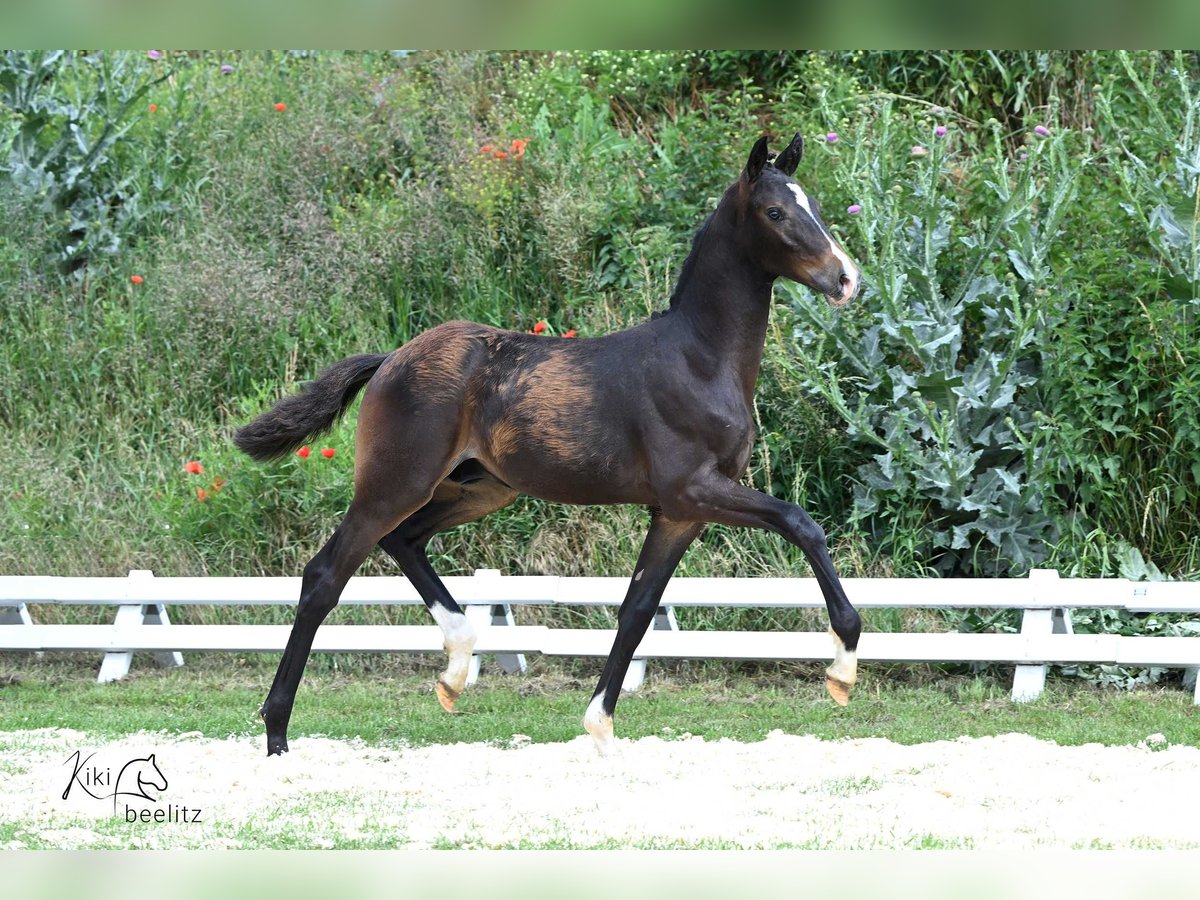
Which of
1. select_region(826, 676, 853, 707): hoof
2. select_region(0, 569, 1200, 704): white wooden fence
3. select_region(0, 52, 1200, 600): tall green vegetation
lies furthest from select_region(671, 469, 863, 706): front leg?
select_region(0, 52, 1200, 600): tall green vegetation

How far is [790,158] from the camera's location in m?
5.05

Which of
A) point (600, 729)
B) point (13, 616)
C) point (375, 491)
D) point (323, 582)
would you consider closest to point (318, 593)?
point (323, 582)

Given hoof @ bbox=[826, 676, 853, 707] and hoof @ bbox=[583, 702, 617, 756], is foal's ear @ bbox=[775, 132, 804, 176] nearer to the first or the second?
hoof @ bbox=[826, 676, 853, 707]

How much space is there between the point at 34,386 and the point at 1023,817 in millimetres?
7710

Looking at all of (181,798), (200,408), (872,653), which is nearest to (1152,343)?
(872,653)

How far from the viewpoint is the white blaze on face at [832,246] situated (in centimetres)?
464

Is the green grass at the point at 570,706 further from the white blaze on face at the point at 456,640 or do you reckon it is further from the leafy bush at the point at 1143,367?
the leafy bush at the point at 1143,367

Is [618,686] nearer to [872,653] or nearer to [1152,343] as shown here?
[872,653]

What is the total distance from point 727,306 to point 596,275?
Answer: 399 cm

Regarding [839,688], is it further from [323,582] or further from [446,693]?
[323,582]

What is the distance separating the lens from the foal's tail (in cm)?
559

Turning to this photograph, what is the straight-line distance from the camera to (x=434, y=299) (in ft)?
31.2
